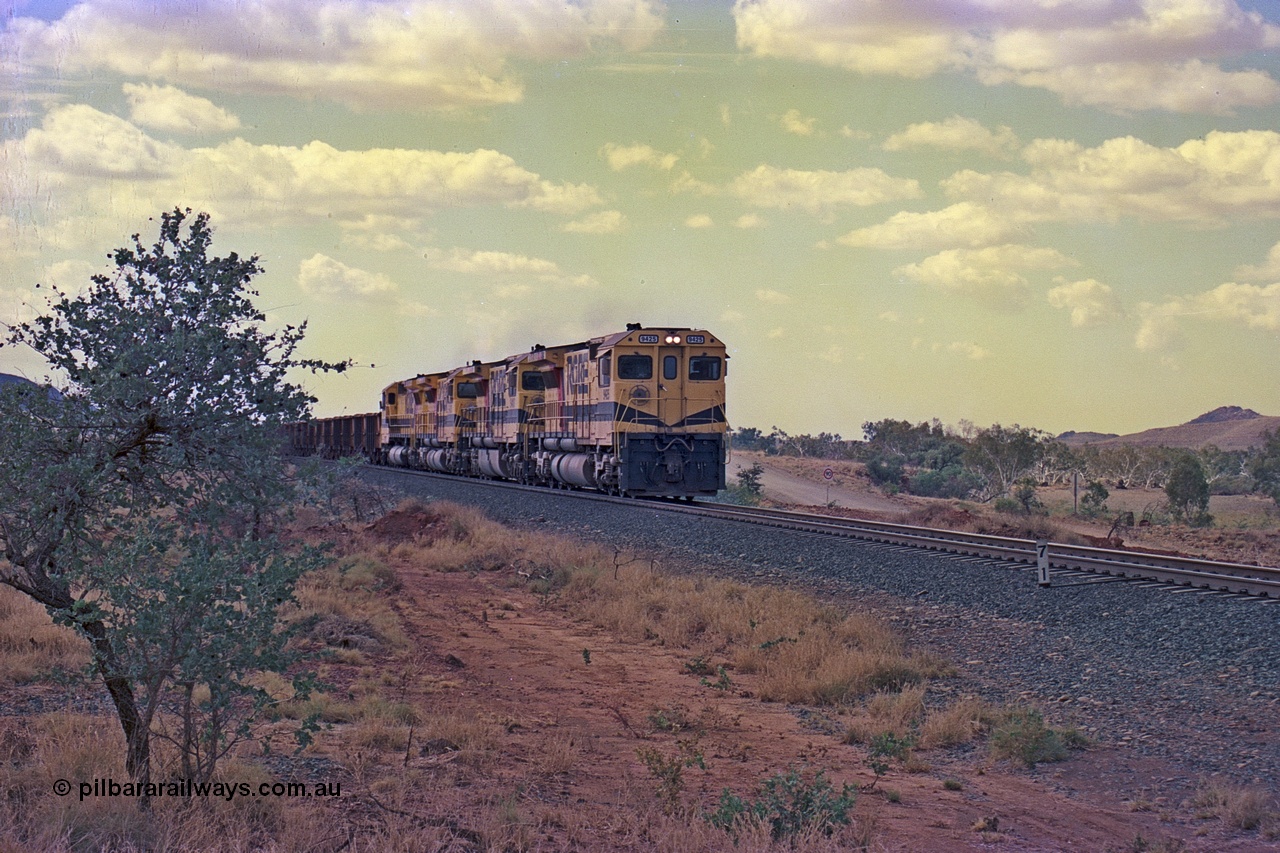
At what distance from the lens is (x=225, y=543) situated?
296 inches

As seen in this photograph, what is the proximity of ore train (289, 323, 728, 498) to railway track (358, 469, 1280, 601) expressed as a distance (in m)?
5.17

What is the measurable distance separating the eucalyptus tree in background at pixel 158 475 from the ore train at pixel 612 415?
1866cm

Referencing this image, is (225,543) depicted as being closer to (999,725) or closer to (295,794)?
A: (295,794)

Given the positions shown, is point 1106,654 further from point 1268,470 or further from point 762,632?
point 1268,470

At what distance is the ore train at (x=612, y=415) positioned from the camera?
28.3 metres

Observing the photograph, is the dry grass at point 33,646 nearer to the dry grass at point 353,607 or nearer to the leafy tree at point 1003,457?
the dry grass at point 353,607

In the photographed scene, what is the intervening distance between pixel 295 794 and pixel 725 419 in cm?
2205

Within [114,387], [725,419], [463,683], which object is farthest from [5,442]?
[725,419]

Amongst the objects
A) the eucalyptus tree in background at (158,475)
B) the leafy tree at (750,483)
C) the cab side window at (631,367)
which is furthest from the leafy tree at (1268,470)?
the eucalyptus tree in background at (158,475)

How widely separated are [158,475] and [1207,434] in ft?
496

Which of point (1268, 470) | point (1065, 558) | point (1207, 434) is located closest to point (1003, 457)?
point (1268, 470)

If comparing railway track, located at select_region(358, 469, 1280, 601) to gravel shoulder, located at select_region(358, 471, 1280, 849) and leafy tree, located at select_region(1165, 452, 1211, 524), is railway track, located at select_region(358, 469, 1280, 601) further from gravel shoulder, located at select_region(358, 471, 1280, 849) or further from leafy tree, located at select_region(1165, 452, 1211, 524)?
leafy tree, located at select_region(1165, 452, 1211, 524)

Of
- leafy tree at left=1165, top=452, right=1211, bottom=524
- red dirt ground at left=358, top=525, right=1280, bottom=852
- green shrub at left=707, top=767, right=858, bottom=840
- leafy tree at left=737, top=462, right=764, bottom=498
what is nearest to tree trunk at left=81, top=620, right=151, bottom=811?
red dirt ground at left=358, top=525, right=1280, bottom=852

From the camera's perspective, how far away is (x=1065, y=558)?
15008mm
